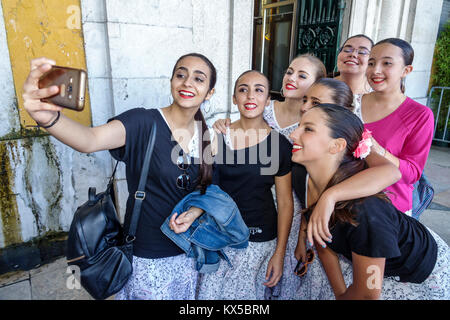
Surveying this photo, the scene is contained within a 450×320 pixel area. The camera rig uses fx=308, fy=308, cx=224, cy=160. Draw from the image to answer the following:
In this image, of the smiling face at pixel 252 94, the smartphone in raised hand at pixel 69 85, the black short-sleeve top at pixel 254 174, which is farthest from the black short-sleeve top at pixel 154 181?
the smiling face at pixel 252 94

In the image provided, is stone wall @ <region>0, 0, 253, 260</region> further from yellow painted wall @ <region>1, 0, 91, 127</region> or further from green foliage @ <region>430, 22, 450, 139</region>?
green foliage @ <region>430, 22, 450, 139</region>

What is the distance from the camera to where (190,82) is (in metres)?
1.76

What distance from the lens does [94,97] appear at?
3016 mm

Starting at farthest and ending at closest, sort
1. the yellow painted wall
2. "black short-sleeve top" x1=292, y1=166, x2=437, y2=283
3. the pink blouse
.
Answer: the yellow painted wall
the pink blouse
"black short-sleeve top" x1=292, y1=166, x2=437, y2=283

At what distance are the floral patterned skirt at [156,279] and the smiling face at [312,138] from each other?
0.87 meters

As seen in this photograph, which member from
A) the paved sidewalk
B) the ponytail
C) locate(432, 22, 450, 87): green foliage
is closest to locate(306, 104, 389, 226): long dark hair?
the ponytail

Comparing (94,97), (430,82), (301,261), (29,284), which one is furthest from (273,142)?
(430,82)

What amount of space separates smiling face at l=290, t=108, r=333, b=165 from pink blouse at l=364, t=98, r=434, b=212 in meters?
0.56

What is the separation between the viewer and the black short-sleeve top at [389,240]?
134 cm

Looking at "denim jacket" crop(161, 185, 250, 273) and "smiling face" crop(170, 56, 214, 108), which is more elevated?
"smiling face" crop(170, 56, 214, 108)

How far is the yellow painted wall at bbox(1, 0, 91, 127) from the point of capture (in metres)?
2.58

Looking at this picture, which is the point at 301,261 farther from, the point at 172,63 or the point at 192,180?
the point at 172,63

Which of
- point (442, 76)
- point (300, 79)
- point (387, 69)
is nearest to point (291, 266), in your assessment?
point (300, 79)
